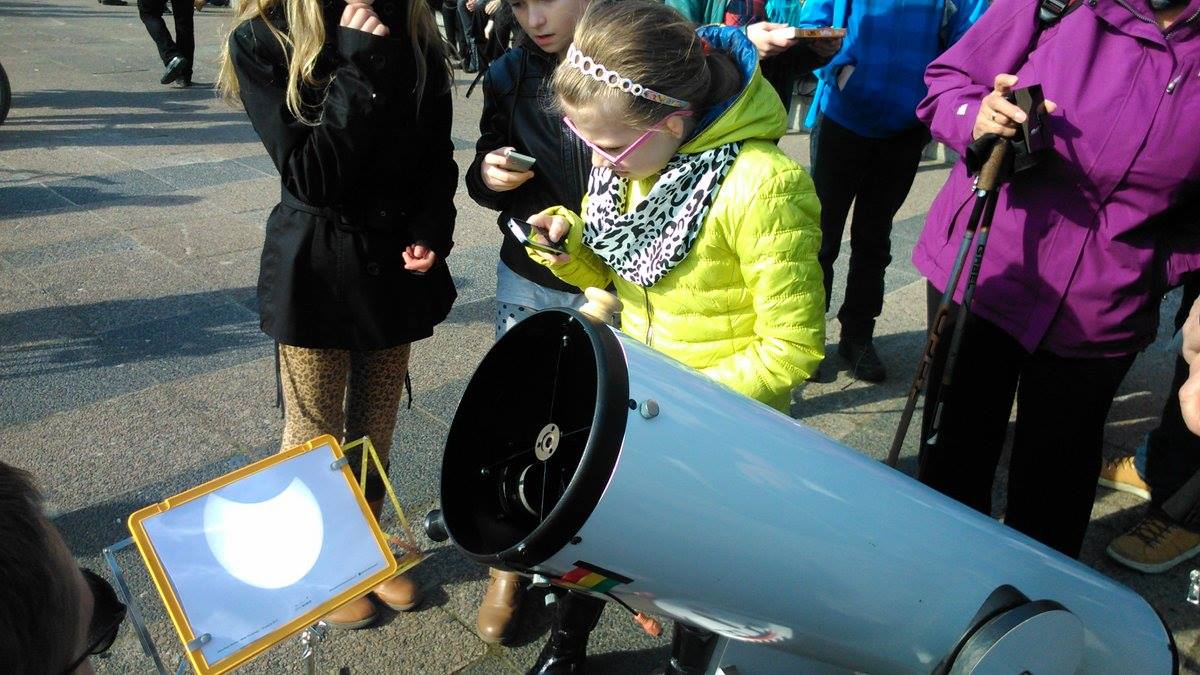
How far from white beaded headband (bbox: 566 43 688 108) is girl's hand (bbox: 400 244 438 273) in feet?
2.16

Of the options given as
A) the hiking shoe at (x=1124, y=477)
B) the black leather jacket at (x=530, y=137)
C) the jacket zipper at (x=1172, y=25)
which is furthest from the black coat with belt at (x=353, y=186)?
the hiking shoe at (x=1124, y=477)

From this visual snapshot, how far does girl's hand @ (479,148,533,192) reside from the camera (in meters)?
1.98

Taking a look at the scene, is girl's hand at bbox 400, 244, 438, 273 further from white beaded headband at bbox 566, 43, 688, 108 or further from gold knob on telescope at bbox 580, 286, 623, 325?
white beaded headband at bbox 566, 43, 688, 108

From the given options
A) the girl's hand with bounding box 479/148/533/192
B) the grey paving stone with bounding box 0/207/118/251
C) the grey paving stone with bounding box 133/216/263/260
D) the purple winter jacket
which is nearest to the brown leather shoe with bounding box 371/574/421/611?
the girl's hand with bounding box 479/148/533/192

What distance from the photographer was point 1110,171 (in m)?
1.94

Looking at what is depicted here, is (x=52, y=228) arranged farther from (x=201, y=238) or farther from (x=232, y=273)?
(x=232, y=273)

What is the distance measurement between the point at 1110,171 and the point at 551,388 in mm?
1311

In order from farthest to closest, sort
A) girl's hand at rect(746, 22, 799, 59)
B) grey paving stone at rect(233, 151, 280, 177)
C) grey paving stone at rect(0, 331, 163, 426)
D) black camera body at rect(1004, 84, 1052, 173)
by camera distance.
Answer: grey paving stone at rect(233, 151, 280, 177)
grey paving stone at rect(0, 331, 163, 426)
girl's hand at rect(746, 22, 799, 59)
black camera body at rect(1004, 84, 1052, 173)

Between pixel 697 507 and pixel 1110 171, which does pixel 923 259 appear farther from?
pixel 697 507

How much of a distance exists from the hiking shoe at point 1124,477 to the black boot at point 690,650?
2.13 metres

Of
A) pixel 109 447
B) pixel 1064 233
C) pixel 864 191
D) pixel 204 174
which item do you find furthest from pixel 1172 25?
pixel 204 174

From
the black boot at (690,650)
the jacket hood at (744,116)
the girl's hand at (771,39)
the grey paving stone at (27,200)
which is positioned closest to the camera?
the black boot at (690,650)

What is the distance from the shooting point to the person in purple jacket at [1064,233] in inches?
74.5

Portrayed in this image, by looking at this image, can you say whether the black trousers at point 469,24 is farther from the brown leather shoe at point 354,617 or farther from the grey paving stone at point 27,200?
the brown leather shoe at point 354,617
